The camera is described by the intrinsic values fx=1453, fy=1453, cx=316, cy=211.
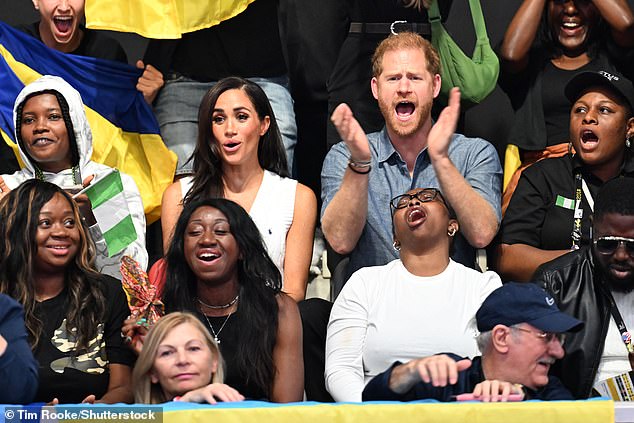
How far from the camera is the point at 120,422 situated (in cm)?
414

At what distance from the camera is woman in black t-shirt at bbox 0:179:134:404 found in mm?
4840

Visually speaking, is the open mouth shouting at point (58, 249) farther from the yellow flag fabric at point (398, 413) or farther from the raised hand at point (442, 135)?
the raised hand at point (442, 135)

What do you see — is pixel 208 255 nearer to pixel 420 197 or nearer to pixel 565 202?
pixel 420 197

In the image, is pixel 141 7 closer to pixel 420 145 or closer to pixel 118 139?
pixel 118 139

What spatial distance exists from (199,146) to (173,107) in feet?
1.59

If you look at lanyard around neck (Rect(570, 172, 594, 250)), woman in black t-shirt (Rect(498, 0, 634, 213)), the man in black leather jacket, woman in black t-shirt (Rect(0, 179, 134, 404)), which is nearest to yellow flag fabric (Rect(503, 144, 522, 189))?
woman in black t-shirt (Rect(498, 0, 634, 213))

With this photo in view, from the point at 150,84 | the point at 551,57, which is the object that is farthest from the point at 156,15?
the point at 551,57

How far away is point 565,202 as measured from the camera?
5836 millimetres

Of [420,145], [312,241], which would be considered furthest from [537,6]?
[312,241]

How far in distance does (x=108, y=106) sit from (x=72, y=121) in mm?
525

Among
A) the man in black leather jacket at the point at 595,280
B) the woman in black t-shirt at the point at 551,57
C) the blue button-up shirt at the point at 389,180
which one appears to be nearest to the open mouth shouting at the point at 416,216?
the blue button-up shirt at the point at 389,180

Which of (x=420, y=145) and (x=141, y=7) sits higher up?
(x=141, y=7)

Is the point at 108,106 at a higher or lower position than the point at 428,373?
higher

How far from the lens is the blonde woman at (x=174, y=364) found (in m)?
4.50
